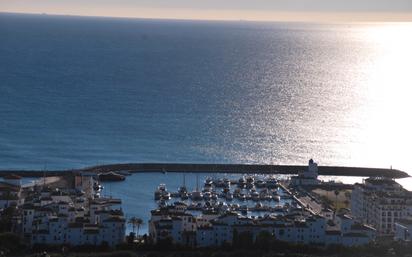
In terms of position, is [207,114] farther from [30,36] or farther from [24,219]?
[30,36]

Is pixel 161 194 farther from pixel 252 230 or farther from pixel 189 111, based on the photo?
pixel 189 111

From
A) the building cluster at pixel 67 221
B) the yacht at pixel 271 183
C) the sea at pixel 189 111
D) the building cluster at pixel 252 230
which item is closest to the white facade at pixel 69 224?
the building cluster at pixel 67 221

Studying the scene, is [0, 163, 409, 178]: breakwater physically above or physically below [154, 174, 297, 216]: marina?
above

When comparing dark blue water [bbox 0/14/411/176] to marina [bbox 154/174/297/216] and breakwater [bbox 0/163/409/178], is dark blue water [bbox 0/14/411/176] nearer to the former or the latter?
breakwater [bbox 0/163/409/178]

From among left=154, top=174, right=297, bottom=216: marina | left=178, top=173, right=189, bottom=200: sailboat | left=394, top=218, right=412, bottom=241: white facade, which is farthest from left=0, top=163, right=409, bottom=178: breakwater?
left=394, top=218, right=412, bottom=241: white facade

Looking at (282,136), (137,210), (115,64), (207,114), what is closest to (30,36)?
(115,64)

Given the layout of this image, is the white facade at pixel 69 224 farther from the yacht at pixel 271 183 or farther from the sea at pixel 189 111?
the yacht at pixel 271 183
